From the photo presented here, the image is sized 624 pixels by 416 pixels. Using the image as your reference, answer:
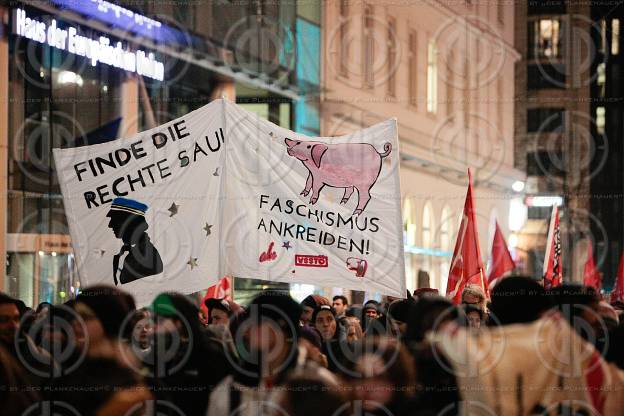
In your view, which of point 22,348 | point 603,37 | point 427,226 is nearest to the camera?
point 22,348

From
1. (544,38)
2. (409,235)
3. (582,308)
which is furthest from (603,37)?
(582,308)

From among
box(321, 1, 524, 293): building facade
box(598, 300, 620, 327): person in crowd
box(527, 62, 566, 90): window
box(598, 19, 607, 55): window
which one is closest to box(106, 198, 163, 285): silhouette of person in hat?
box(598, 300, 620, 327): person in crowd

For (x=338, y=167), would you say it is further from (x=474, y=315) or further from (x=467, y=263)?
(x=467, y=263)

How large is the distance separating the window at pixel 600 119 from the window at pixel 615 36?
3875mm

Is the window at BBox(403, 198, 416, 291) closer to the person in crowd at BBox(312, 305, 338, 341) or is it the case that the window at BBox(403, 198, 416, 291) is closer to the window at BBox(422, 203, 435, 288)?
the window at BBox(422, 203, 435, 288)

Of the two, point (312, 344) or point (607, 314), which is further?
point (607, 314)

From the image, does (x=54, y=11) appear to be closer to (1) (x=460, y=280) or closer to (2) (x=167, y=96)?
(2) (x=167, y=96)

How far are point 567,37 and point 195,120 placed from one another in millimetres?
A: 40305

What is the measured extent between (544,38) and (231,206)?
39.7 m

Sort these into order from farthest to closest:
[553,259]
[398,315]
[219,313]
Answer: [553,259], [219,313], [398,315]

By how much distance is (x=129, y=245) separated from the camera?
28.8ft

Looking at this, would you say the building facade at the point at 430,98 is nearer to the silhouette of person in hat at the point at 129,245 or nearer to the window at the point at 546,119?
the window at the point at 546,119

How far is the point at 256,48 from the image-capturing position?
24.4 metres

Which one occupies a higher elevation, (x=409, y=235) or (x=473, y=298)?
(x=409, y=235)
